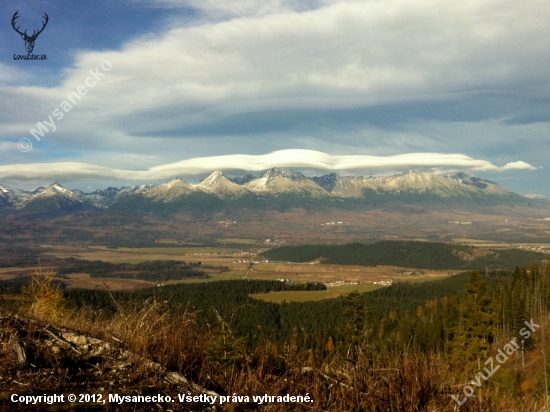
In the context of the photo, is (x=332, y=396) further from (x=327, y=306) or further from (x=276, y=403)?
(x=327, y=306)

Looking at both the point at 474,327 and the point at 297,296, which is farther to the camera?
the point at 297,296

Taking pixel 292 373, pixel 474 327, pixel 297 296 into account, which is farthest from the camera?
pixel 297 296

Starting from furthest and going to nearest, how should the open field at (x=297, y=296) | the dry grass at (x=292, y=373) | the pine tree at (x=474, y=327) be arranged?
the open field at (x=297, y=296) → the pine tree at (x=474, y=327) → the dry grass at (x=292, y=373)

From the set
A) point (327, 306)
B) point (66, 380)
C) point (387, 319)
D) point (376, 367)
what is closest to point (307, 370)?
point (376, 367)

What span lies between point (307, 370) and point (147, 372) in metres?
2.21

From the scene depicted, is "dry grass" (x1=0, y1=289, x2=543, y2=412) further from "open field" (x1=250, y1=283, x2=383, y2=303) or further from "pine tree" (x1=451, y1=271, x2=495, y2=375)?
"open field" (x1=250, y1=283, x2=383, y2=303)

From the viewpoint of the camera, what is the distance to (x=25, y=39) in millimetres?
21031

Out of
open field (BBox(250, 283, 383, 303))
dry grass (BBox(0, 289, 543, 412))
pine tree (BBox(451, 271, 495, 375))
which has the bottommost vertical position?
open field (BBox(250, 283, 383, 303))

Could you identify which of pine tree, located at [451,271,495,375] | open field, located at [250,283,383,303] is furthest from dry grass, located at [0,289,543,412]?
open field, located at [250,283,383,303]

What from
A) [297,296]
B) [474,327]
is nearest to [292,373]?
[474,327]

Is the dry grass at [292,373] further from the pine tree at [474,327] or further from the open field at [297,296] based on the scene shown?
the open field at [297,296]

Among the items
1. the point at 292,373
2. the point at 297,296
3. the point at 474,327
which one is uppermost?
the point at 292,373

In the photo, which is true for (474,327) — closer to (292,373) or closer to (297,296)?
(292,373)

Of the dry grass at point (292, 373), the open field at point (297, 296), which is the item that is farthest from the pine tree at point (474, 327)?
the open field at point (297, 296)
